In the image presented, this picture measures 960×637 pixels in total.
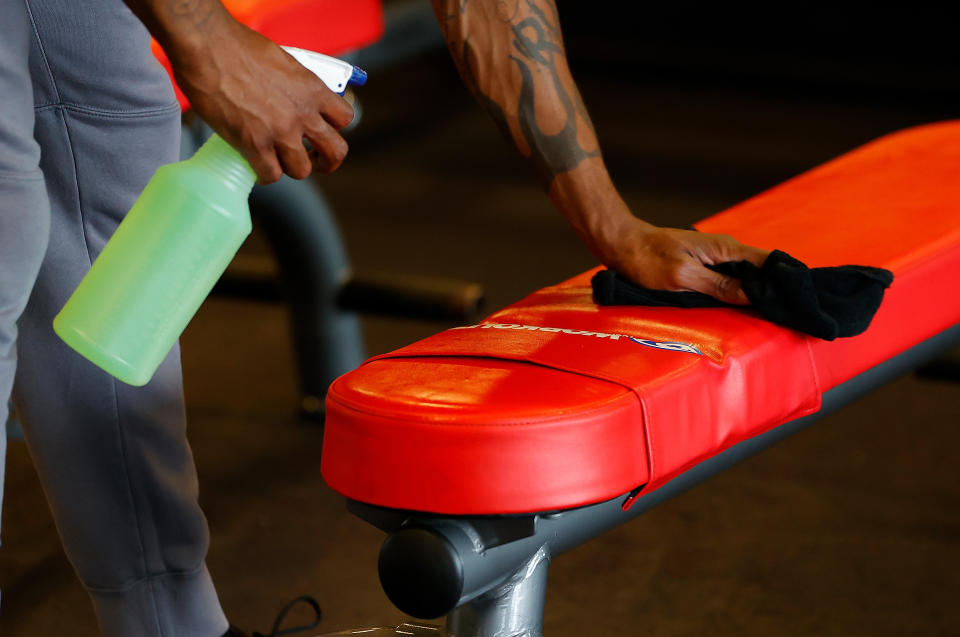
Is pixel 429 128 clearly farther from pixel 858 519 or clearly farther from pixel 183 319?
pixel 183 319

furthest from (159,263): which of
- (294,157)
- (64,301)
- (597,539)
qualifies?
(597,539)

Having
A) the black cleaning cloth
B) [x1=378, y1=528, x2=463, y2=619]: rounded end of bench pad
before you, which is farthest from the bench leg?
the black cleaning cloth

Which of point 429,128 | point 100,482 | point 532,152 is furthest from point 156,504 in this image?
point 429,128

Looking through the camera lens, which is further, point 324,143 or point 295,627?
point 295,627

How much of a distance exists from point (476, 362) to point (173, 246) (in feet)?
0.80

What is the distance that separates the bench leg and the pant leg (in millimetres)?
373

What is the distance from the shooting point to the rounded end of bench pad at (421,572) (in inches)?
30.9

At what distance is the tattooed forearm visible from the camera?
1073 millimetres

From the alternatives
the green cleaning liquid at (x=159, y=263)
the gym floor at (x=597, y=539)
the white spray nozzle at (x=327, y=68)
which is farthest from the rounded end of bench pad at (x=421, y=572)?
the gym floor at (x=597, y=539)

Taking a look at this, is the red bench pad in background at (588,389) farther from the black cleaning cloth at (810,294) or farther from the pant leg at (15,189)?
the pant leg at (15,189)

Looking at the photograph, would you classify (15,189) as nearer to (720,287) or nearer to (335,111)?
(335,111)

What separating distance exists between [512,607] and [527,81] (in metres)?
0.47

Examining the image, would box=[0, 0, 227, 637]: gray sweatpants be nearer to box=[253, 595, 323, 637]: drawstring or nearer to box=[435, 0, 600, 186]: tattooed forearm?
box=[253, 595, 323, 637]: drawstring

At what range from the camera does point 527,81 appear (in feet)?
3.53
